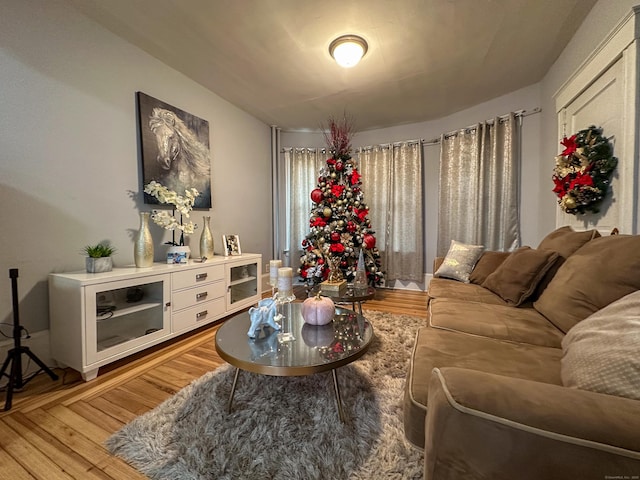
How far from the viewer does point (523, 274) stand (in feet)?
5.63

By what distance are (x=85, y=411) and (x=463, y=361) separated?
1.85m

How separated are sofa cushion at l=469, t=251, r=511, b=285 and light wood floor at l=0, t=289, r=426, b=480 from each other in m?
2.31

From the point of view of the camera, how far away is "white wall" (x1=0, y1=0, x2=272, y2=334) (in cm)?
165

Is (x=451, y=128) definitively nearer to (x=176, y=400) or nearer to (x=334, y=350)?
(x=334, y=350)

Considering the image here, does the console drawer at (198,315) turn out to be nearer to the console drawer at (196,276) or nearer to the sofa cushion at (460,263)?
the console drawer at (196,276)

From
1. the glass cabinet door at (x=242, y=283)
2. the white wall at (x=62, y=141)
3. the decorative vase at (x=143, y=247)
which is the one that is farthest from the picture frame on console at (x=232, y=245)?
the decorative vase at (x=143, y=247)

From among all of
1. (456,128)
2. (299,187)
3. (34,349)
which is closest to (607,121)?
(456,128)

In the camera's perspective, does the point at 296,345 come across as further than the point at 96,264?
No

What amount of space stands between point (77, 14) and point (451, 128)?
13.2 ft

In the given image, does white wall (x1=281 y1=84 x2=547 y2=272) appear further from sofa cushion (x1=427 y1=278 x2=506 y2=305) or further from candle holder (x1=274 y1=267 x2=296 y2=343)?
candle holder (x1=274 y1=267 x2=296 y2=343)

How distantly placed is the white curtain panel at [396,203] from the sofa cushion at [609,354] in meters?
3.15

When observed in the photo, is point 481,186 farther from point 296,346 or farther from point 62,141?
point 62,141

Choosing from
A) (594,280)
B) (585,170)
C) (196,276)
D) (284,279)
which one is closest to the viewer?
(594,280)

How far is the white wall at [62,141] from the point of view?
1.65m
